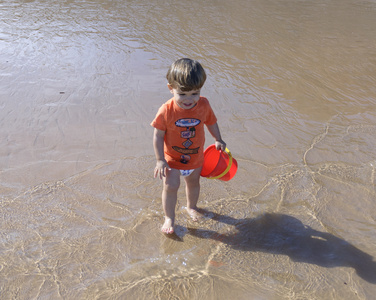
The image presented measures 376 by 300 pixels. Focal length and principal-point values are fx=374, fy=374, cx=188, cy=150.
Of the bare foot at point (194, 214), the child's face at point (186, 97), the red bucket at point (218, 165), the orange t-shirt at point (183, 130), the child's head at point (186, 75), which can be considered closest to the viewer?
the child's head at point (186, 75)

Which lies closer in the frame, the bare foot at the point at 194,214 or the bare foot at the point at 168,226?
the bare foot at the point at 168,226

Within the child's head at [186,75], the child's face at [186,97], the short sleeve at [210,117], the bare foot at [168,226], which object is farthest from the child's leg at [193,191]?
the child's head at [186,75]

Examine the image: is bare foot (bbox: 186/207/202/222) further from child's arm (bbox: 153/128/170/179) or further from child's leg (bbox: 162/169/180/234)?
child's arm (bbox: 153/128/170/179)

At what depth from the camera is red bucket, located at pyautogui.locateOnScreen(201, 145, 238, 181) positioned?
9.63ft

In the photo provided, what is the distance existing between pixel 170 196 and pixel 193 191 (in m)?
0.25

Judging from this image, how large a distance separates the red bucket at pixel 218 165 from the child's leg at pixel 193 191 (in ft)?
0.28

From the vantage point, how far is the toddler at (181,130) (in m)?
2.46

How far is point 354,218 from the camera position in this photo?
3107 mm

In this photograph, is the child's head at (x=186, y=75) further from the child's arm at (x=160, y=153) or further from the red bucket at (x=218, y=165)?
the red bucket at (x=218, y=165)

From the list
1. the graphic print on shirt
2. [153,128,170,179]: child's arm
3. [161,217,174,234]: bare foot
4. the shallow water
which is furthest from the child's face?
the shallow water

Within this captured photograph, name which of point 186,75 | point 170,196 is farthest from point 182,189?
point 186,75

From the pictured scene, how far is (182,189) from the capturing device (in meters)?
3.48

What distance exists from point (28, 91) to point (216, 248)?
3462 millimetres

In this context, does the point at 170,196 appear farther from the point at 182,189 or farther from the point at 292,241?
the point at 292,241
